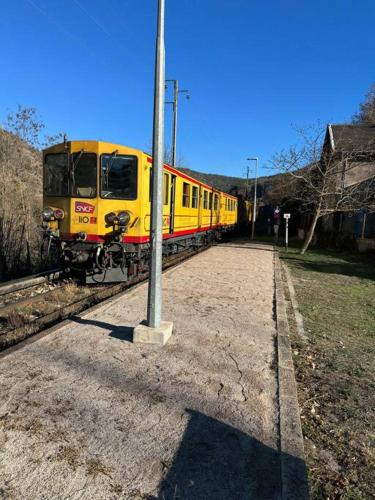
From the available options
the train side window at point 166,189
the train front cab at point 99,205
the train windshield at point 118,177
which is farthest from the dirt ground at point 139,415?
the train side window at point 166,189

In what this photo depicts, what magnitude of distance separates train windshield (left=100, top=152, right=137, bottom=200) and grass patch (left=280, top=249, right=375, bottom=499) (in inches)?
168

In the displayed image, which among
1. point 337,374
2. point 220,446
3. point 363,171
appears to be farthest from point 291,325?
point 363,171

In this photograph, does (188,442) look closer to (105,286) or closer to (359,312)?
(359,312)

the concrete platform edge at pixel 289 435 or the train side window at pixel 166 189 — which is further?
the train side window at pixel 166 189

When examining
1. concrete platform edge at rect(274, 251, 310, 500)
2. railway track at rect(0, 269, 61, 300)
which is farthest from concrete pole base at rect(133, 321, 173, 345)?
railway track at rect(0, 269, 61, 300)

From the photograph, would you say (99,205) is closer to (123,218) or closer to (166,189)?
(123,218)

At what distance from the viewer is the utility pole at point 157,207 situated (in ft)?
16.4

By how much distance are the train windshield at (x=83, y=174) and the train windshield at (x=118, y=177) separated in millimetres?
227

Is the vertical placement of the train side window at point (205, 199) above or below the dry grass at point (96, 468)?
above

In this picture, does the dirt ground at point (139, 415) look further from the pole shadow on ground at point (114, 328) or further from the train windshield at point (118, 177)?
the train windshield at point (118, 177)

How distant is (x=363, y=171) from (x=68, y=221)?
21838 millimetres

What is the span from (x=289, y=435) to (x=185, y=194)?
11.0 metres

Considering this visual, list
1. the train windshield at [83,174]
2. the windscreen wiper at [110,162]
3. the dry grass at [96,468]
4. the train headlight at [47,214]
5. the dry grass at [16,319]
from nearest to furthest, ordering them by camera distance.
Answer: the dry grass at [96,468], the dry grass at [16,319], the windscreen wiper at [110,162], the train windshield at [83,174], the train headlight at [47,214]

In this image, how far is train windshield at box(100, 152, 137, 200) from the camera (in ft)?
28.7
